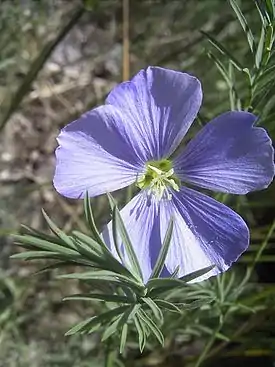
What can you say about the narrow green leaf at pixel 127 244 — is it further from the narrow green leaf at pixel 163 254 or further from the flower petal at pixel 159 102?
the flower petal at pixel 159 102

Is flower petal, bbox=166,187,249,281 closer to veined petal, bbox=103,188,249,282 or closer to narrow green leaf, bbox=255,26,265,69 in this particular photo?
veined petal, bbox=103,188,249,282

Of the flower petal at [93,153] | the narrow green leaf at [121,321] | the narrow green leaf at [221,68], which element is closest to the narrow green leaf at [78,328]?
the narrow green leaf at [121,321]

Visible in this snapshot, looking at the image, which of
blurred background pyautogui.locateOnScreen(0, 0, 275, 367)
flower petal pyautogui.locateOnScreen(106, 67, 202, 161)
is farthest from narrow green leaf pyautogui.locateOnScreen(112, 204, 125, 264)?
blurred background pyautogui.locateOnScreen(0, 0, 275, 367)

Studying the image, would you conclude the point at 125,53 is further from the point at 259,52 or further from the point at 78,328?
the point at 78,328

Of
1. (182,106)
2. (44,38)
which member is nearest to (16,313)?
(44,38)

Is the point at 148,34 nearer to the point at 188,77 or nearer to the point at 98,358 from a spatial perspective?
the point at 98,358

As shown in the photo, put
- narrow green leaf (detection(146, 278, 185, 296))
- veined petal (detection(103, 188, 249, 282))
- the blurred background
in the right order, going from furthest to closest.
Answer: the blurred background, veined petal (detection(103, 188, 249, 282)), narrow green leaf (detection(146, 278, 185, 296))

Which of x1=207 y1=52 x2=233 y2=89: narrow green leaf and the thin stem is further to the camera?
the thin stem
